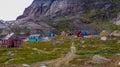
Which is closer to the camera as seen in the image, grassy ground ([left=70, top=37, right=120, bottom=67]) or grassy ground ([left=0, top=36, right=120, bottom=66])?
grassy ground ([left=70, top=37, right=120, bottom=67])

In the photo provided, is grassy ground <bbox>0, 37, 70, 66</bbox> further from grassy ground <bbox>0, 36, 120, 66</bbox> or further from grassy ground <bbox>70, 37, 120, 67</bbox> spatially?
grassy ground <bbox>70, 37, 120, 67</bbox>

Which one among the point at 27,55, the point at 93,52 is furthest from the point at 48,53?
the point at 93,52

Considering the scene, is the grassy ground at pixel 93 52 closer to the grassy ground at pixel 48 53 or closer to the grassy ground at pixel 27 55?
the grassy ground at pixel 48 53

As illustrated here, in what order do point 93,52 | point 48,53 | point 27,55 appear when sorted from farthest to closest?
point 48,53, point 93,52, point 27,55

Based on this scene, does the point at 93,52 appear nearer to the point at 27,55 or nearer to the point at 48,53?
the point at 48,53

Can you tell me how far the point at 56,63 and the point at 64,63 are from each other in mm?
1456

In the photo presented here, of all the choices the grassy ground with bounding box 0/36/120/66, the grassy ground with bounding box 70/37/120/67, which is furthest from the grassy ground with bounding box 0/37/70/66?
the grassy ground with bounding box 70/37/120/67

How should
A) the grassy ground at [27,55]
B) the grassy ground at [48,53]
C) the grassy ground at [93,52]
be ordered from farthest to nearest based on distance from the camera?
1. the grassy ground at [27,55]
2. the grassy ground at [48,53]
3. the grassy ground at [93,52]

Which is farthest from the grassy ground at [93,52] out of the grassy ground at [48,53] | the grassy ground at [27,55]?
the grassy ground at [27,55]

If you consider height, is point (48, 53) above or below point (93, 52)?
below

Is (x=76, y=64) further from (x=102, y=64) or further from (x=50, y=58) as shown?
(x=50, y=58)

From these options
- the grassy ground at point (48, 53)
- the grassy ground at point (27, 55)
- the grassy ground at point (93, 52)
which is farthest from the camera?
the grassy ground at point (27, 55)

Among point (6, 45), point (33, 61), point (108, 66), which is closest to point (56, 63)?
point (33, 61)

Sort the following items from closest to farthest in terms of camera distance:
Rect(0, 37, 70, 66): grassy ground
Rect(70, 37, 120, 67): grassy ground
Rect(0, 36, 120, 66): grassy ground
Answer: Rect(70, 37, 120, 67): grassy ground < Rect(0, 36, 120, 66): grassy ground < Rect(0, 37, 70, 66): grassy ground
